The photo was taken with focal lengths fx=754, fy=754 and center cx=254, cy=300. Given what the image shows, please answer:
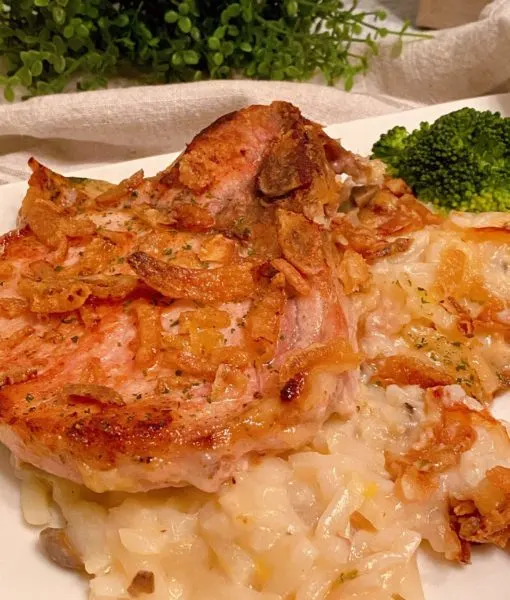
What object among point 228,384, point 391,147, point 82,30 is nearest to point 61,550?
point 228,384

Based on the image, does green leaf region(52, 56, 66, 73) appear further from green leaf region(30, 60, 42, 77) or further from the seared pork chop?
the seared pork chop

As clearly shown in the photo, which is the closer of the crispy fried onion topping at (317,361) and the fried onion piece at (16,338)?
the crispy fried onion topping at (317,361)

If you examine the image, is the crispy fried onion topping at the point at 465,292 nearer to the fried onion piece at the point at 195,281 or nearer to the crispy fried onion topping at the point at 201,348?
the fried onion piece at the point at 195,281

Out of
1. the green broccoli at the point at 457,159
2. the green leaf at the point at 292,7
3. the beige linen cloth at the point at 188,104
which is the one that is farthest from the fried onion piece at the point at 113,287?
the green leaf at the point at 292,7

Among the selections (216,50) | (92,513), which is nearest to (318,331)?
(92,513)

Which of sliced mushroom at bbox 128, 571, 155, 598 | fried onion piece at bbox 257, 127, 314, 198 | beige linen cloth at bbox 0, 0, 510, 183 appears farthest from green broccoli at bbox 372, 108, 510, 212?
sliced mushroom at bbox 128, 571, 155, 598

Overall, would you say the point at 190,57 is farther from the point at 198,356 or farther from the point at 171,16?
the point at 198,356
